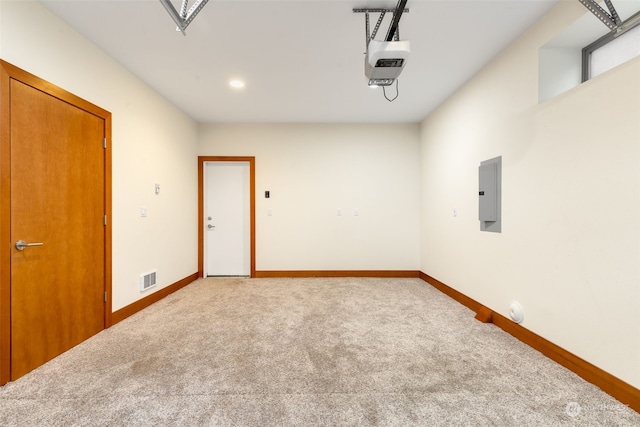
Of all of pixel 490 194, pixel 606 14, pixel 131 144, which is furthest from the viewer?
pixel 131 144

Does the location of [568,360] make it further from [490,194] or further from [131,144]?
[131,144]

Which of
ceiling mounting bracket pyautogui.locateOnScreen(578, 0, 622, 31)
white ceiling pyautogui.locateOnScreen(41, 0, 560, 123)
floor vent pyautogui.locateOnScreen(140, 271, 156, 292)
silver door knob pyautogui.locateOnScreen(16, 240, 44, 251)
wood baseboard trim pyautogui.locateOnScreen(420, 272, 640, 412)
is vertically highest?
white ceiling pyautogui.locateOnScreen(41, 0, 560, 123)

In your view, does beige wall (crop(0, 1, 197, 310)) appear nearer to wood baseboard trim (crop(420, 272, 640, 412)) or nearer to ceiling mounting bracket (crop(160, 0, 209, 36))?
ceiling mounting bracket (crop(160, 0, 209, 36))

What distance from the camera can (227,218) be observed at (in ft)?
15.0

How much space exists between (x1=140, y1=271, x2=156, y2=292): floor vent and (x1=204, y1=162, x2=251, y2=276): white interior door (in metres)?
1.35

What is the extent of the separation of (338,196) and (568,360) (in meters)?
3.31

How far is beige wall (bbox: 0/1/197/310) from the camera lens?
190 centimetres

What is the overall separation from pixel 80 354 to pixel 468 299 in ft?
12.2

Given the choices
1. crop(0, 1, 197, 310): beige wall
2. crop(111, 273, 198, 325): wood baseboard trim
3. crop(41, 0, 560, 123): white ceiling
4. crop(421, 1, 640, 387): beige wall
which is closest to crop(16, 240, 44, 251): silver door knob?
crop(0, 1, 197, 310): beige wall

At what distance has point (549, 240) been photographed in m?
2.02

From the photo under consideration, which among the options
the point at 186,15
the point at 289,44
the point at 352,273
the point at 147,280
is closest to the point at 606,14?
the point at 289,44

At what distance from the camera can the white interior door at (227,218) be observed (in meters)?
4.55

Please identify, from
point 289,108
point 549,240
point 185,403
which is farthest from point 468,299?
point 289,108

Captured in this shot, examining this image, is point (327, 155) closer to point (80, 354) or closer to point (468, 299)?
point (468, 299)
